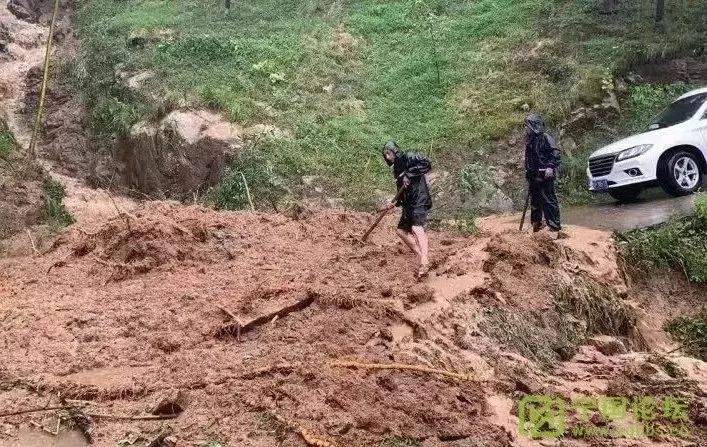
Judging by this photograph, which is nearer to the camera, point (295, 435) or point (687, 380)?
point (295, 435)

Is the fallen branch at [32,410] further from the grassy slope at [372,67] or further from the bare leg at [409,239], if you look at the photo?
the grassy slope at [372,67]

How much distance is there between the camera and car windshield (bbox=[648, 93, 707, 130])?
10.9m

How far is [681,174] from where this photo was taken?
10469 mm

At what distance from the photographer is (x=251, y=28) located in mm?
18969

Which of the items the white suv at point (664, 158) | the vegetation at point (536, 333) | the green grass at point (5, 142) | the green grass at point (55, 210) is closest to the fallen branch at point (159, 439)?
the vegetation at point (536, 333)

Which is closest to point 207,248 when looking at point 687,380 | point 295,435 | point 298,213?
point 298,213

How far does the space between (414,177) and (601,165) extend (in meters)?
4.85

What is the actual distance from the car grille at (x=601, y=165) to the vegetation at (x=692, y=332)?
299 cm

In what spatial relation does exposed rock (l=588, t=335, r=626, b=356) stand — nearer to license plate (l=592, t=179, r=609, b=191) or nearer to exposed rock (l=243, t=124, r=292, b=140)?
license plate (l=592, t=179, r=609, b=191)

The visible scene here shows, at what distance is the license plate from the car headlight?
454 millimetres

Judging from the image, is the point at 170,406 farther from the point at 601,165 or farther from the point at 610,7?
the point at 610,7

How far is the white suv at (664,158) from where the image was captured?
10.3 metres

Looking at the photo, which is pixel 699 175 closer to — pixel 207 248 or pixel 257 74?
pixel 207 248

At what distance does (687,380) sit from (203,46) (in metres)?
14.9
